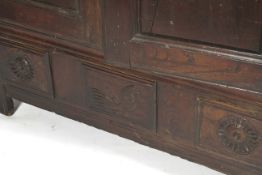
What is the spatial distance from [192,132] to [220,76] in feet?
0.83

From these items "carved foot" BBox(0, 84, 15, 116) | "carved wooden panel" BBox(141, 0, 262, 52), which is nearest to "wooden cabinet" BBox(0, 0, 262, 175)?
"carved wooden panel" BBox(141, 0, 262, 52)

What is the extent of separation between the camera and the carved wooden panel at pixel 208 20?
3.59ft

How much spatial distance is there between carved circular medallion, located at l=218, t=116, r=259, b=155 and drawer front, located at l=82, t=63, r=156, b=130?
0.74ft

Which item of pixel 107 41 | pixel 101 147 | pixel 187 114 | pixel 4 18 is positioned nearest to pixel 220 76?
pixel 187 114

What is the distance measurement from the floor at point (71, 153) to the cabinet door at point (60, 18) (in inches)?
17.3

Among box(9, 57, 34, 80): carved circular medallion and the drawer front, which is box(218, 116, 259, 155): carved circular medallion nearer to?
the drawer front

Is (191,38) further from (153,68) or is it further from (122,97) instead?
(122,97)

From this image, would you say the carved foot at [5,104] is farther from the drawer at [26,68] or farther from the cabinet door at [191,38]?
the cabinet door at [191,38]

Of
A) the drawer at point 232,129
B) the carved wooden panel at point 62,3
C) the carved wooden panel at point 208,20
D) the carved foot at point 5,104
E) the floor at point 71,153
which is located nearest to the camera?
the carved wooden panel at point 208,20

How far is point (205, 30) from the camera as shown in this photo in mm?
1163

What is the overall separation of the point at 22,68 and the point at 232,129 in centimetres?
78

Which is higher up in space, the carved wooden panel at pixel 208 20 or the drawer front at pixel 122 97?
the carved wooden panel at pixel 208 20

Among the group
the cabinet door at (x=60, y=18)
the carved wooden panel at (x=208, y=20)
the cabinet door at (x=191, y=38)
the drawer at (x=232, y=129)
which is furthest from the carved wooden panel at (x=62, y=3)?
the drawer at (x=232, y=129)

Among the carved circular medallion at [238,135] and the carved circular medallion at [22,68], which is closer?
the carved circular medallion at [238,135]
